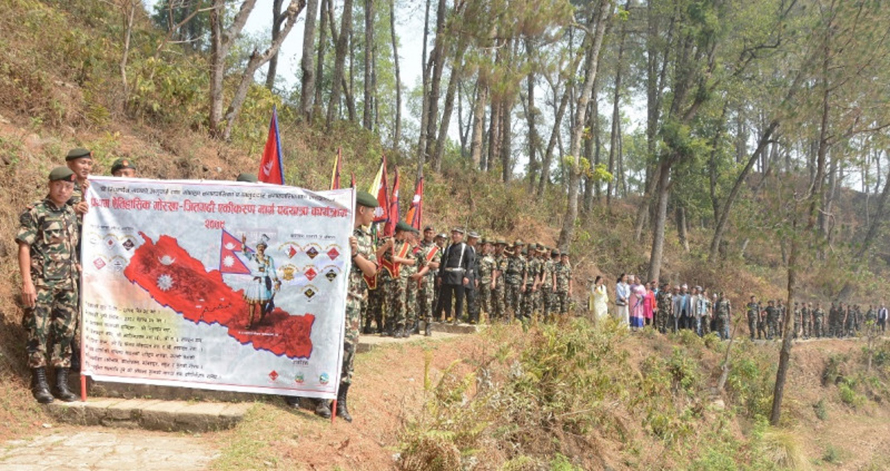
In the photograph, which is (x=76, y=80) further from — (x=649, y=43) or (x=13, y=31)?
(x=649, y=43)

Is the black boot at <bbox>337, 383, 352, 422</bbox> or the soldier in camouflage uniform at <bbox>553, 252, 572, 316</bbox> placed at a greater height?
the soldier in camouflage uniform at <bbox>553, 252, 572, 316</bbox>

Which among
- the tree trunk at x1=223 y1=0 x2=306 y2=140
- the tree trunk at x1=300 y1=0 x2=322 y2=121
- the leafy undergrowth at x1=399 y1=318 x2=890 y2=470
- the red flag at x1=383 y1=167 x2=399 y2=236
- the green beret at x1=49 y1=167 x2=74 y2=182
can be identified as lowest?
the leafy undergrowth at x1=399 y1=318 x2=890 y2=470

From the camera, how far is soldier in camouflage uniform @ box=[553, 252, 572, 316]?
14.0 m

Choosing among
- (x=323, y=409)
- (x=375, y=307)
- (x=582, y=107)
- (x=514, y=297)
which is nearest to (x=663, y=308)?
(x=582, y=107)

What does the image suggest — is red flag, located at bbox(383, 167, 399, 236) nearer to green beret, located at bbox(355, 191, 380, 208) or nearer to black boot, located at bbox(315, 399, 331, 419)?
green beret, located at bbox(355, 191, 380, 208)

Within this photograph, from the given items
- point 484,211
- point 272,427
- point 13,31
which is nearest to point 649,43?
point 484,211

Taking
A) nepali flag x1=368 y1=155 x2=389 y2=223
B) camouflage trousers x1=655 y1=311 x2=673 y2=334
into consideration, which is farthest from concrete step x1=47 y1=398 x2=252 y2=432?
camouflage trousers x1=655 y1=311 x2=673 y2=334

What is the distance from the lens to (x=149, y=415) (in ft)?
16.4

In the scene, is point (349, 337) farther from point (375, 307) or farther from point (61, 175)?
point (375, 307)

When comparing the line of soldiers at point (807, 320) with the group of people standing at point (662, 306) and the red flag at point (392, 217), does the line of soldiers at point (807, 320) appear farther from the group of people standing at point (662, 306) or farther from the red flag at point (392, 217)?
the red flag at point (392, 217)

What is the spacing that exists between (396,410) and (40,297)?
130 inches

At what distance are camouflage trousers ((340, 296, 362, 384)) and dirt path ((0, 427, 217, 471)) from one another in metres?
1.20

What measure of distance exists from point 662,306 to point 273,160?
15.7 meters

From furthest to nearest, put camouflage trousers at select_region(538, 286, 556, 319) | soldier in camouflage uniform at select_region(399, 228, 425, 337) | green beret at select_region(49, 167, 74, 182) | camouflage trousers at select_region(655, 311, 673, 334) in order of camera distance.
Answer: camouflage trousers at select_region(655, 311, 673, 334) < camouflage trousers at select_region(538, 286, 556, 319) < soldier in camouflage uniform at select_region(399, 228, 425, 337) < green beret at select_region(49, 167, 74, 182)
